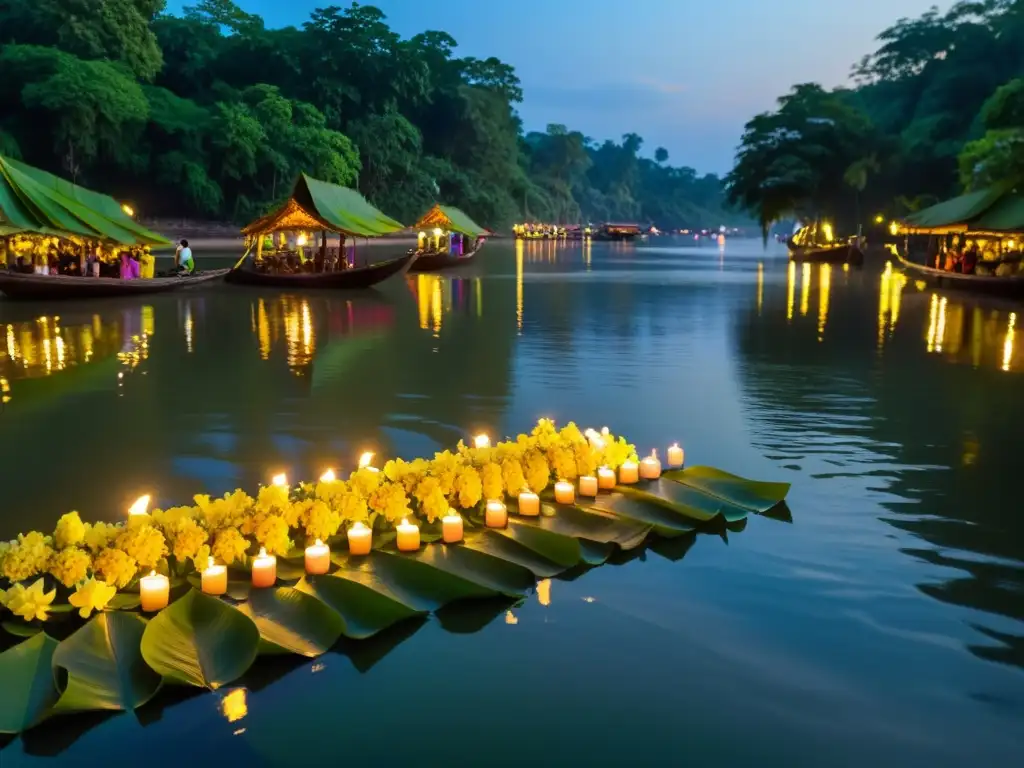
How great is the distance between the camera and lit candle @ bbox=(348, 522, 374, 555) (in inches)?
205

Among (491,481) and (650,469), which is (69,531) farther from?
(650,469)

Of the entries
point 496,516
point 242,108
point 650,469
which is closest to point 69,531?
point 496,516

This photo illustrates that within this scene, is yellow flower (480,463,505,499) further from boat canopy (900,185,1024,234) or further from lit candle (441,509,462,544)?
boat canopy (900,185,1024,234)

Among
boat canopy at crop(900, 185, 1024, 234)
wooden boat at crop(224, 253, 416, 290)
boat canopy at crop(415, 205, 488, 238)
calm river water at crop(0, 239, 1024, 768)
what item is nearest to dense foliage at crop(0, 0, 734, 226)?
boat canopy at crop(415, 205, 488, 238)

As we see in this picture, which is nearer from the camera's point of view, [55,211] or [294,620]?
[294,620]

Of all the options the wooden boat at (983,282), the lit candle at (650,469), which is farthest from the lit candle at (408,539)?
the wooden boat at (983,282)

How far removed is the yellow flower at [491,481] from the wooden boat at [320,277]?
21.9 metres

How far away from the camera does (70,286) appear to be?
23.0 m

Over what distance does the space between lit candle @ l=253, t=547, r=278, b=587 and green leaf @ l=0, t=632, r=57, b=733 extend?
976 mm

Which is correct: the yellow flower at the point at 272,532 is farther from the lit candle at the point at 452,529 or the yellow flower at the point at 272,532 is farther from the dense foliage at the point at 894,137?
the dense foliage at the point at 894,137

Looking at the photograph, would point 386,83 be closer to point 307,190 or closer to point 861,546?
point 307,190

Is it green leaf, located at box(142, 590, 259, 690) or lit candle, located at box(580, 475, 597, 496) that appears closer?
green leaf, located at box(142, 590, 259, 690)

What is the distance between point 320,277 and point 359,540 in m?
22.7

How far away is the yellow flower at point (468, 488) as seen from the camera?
5.77m
